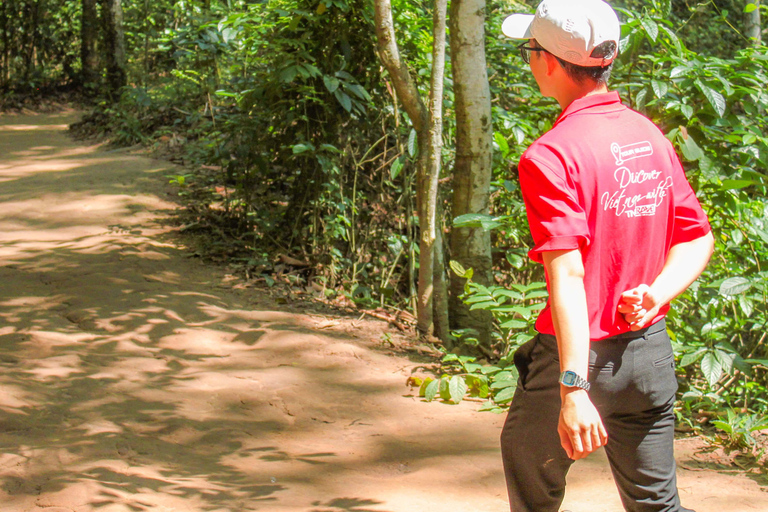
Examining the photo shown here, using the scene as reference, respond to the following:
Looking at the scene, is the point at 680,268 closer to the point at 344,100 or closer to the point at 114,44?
the point at 344,100

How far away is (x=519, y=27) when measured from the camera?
184 centimetres

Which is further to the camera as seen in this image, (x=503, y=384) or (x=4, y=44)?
(x=4, y=44)

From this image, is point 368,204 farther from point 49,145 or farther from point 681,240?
point 49,145

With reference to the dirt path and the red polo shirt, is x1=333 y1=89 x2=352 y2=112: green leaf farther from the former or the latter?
the red polo shirt

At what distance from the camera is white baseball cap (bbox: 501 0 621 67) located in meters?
1.65

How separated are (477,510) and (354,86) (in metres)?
3.79

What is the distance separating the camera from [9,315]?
4.71m

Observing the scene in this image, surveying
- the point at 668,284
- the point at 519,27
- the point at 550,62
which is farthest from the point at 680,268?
the point at 519,27

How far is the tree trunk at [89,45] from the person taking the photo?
572 inches

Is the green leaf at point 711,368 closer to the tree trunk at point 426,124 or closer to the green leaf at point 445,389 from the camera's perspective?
the green leaf at point 445,389

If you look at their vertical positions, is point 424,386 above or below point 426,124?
below

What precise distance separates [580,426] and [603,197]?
0.56 meters

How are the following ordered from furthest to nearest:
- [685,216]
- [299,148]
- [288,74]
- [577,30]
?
[299,148]
[288,74]
[685,216]
[577,30]

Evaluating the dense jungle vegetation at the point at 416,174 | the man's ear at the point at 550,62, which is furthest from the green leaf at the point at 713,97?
the man's ear at the point at 550,62
